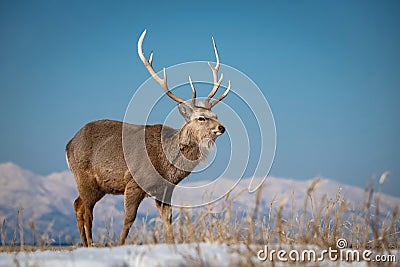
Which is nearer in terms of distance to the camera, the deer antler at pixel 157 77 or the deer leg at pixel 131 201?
the deer leg at pixel 131 201

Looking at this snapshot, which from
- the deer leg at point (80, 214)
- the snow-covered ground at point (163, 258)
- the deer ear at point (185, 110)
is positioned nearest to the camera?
the snow-covered ground at point (163, 258)

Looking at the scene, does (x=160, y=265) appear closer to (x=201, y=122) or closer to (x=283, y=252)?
(x=283, y=252)

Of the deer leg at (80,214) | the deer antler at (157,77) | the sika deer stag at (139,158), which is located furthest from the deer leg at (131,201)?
the deer antler at (157,77)

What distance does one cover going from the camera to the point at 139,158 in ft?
26.4

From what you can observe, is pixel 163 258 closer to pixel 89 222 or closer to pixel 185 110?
pixel 185 110

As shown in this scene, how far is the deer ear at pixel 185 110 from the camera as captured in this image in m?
8.16

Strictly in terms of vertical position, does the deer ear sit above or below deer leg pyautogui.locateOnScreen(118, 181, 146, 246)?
above

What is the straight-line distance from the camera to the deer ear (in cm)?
816

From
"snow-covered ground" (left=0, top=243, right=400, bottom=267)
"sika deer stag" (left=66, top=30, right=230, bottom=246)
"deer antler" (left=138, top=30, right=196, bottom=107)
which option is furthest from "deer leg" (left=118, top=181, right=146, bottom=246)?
"snow-covered ground" (left=0, top=243, right=400, bottom=267)

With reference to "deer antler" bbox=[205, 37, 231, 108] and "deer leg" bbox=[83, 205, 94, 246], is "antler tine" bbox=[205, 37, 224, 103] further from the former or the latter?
"deer leg" bbox=[83, 205, 94, 246]

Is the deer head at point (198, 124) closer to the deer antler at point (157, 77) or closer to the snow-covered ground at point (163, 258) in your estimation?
the deer antler at point (157, 77)

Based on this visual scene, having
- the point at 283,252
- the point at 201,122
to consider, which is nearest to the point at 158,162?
the point at 201,122

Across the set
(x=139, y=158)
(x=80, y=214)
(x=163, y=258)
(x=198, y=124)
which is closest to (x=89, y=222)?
(x=80, y=214)

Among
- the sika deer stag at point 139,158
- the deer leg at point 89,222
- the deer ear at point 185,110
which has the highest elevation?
the deer ear at point 185,110
